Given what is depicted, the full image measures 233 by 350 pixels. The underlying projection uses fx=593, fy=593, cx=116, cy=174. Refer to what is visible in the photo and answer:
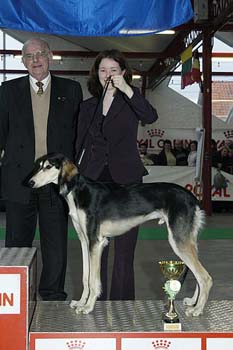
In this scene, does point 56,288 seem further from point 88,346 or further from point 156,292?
point 156,292

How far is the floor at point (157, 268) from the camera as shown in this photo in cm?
520

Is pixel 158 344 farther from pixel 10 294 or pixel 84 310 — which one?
pixel 10 294

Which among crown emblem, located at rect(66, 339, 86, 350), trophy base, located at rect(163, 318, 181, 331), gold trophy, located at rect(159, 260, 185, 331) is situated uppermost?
gold trophy, located at rect(159, 260, 185, 331)

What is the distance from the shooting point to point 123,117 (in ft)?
10.2

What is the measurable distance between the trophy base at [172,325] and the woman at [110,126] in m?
0.84

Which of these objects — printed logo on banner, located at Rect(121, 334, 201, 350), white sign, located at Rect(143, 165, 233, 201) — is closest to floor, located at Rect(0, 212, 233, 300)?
printed logo on banner, located at Rect(121, 334, 201, 350)

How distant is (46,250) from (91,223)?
111 cm

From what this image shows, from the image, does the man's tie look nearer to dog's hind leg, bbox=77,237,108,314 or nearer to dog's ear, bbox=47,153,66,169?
dog's ear, bbox=47,153,66,169

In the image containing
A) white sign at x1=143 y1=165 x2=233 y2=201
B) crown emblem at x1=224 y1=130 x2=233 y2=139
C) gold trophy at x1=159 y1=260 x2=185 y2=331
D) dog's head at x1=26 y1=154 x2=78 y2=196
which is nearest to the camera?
gold trophy at x1=159 y1=260 x2=185 y2=331

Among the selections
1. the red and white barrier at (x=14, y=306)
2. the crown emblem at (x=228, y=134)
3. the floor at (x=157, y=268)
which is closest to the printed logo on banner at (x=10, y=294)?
the red and white barrier at (x=14, y=306)

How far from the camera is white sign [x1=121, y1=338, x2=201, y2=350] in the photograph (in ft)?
8.21

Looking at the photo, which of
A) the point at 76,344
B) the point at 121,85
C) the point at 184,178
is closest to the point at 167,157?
the point at 184,178

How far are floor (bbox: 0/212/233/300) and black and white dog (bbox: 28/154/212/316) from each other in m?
2.21

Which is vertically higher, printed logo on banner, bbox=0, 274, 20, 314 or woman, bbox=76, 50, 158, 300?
woman, bbox=76, 50, 158, 300
